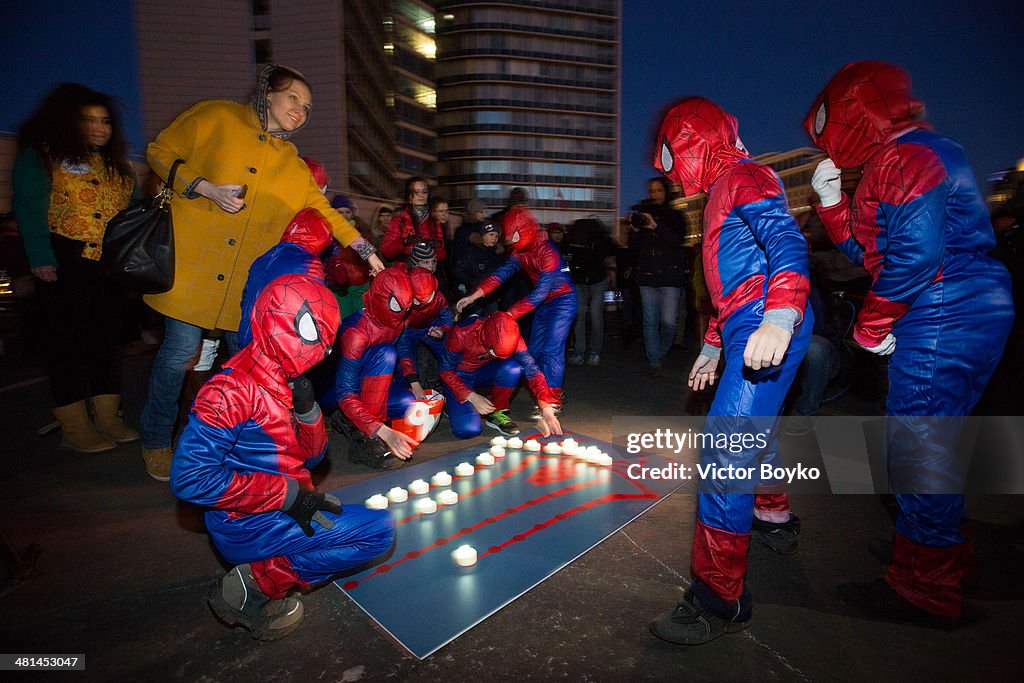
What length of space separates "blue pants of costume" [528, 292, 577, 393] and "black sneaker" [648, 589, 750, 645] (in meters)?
2.87

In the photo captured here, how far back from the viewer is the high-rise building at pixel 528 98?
6297 centimetres

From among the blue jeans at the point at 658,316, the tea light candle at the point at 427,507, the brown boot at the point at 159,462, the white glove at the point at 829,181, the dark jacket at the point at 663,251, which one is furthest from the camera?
the blue jeans at the point at 658,316

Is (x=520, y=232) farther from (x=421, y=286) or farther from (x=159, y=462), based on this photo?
(x=159, y=462)

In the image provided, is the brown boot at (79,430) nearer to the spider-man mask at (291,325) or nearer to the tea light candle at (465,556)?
the spider-man mask at (291,325)

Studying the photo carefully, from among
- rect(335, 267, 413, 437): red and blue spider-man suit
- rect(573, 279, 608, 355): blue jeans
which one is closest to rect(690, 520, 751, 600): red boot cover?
rect(335, 267, 413, 437): red and blue spider-man suit

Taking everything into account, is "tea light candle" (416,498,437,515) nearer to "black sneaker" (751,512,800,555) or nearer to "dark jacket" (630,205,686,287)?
"black sneaker" (751,512,800,555)

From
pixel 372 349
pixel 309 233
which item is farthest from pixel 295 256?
pixel 372 349

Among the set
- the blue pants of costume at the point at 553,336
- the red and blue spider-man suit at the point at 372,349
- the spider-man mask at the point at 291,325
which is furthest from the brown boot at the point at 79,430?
the blue pants of costume at the point at 553,336

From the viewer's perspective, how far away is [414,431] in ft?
13.3

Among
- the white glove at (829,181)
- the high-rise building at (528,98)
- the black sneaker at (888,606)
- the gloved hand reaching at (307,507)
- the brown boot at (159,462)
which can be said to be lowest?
the black sneaker at (888,606)

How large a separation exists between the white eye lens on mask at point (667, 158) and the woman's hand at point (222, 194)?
222cm

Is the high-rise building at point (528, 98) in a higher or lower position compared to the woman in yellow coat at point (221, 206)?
higher

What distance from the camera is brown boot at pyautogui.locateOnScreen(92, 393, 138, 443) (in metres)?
4.04

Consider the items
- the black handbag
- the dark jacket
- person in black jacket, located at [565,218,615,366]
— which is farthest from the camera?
person in black jacket, located at [565,218,615,366]
